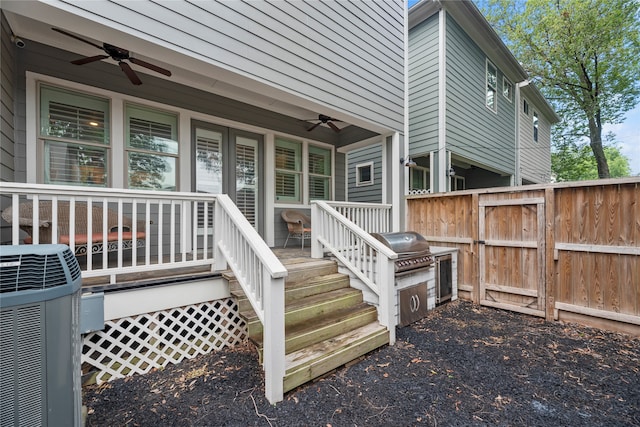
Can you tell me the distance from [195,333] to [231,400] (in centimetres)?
97

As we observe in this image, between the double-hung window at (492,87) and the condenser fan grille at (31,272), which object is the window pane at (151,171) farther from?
the double-hung window at (492,87)

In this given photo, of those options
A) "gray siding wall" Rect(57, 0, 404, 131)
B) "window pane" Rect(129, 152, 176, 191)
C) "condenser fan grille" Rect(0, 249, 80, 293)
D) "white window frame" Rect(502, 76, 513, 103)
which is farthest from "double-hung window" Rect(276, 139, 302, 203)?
"white window frame" Rect(502, 76, 513, 103)

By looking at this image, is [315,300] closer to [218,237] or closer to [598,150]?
[218,237]

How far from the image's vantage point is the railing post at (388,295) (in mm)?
3107

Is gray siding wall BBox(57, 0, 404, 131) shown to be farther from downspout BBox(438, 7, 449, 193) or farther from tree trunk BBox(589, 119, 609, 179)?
tree trunk BBox(589, 119, 609, 179)

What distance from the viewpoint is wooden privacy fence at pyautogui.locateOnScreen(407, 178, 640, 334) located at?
11.1 ft

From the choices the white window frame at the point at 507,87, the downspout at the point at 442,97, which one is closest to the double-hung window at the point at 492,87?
the white window frame at the point at 507,87

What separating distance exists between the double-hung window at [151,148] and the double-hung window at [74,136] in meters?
0.29

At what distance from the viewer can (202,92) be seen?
15.2 ft

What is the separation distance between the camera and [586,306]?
363 centimetres

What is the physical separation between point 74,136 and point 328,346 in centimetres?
409

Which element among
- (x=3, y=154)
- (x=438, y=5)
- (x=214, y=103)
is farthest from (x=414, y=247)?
(x=438, y=5)

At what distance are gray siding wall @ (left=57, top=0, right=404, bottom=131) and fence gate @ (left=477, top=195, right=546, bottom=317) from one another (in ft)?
7.68

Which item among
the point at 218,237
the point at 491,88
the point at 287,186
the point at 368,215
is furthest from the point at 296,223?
the point at 491,88
